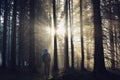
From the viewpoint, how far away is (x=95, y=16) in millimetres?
17438

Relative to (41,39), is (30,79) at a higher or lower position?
lower

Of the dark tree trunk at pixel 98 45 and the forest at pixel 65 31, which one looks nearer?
the dark tree trunk at pixel 98 45

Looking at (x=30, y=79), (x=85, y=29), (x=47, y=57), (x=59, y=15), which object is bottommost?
(x=30, y=79)

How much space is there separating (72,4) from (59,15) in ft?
8.05

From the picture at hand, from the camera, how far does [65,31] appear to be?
2789cm

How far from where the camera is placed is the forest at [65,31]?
64.0 ft

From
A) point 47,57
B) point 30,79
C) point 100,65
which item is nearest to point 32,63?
point 47,57

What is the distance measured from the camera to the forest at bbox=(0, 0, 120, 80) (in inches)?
768

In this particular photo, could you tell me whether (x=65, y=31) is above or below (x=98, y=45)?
above

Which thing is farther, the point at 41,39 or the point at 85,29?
the point at 41,39

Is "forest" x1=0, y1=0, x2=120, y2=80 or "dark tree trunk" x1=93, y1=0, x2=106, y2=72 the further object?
"forest" x1=0, y1=0, x2=120, y2=80

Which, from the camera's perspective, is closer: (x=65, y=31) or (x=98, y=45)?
(x=98, y=45)

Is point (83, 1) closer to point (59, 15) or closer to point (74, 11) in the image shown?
point (74, 11)

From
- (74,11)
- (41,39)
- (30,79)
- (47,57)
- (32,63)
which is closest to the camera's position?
(30,79)
